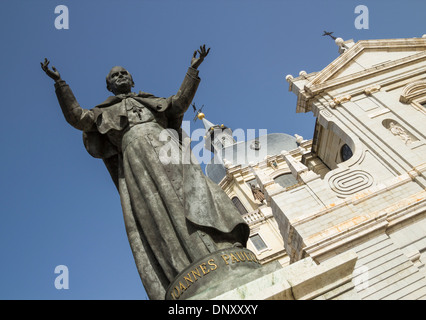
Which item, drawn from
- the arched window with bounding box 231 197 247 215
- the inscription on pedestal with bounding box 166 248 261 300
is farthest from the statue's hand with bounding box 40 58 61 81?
the arched window with bounding box 231 197 247 215

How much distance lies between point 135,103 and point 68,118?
0.93 m

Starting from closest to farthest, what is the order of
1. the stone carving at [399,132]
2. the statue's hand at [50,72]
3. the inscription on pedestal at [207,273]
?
1. the inscription on pedestal at [207,273]
2. the statue's hand at [50,72]
3. the stone carving at [399,132]

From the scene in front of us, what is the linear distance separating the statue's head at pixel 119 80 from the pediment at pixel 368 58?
14.2m

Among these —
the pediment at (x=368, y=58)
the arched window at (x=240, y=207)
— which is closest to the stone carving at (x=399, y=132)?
the pediment at (x=368, y=58)

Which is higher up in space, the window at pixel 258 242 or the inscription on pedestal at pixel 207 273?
the window at pixel 258 242

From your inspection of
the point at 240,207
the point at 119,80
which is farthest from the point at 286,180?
the point at 119,80

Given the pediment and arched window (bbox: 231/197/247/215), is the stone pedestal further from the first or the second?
arched window (bbox: 231/197/247/215)

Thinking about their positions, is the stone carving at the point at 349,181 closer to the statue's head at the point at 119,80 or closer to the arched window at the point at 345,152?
the arched window at the point at 345,152

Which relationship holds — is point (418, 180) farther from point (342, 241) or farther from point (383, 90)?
point (383, 90)

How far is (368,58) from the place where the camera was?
20.0 meters

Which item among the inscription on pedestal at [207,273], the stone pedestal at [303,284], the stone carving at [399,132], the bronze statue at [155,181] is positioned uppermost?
the stone carving at [399,132]

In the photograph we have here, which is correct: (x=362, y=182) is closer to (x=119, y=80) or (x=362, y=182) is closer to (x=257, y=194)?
(x=119, y=80)

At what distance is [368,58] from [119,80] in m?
17.5

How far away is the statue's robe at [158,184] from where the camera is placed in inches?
156
